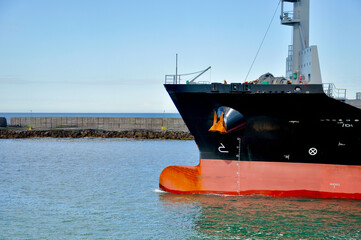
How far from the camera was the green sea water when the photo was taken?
43.6ft

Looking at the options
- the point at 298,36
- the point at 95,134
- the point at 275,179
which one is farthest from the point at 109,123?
the point at 275,179

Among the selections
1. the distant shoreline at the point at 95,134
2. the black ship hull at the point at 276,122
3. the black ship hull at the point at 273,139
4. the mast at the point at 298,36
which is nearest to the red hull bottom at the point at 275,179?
the black ship hull at the point at 273,139

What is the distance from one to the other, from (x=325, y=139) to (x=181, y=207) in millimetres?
6203

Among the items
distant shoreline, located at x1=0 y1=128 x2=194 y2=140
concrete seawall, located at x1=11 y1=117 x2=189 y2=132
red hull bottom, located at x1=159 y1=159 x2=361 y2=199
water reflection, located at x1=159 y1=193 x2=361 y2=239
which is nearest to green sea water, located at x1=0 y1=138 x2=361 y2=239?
water reflection, located at x1=159 y1=193 x2=361 y2=239

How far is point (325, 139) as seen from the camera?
16531mm

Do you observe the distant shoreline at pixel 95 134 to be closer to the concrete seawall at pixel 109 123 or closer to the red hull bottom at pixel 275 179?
the concrete seawall at pixel 109 123

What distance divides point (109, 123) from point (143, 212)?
44987 mm

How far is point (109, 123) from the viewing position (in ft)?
197

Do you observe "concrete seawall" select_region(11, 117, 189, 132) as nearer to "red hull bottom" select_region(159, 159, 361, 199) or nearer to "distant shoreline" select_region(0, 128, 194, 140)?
"distant shoreline" select_region(0, 128, 194, 140)

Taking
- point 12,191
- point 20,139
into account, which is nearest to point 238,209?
point 12,191

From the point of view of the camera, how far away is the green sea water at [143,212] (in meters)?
13.3

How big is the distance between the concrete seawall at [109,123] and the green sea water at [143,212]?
3441 centimetres

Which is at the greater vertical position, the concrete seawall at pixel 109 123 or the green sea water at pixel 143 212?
the concrete seawall at pixel 109 123

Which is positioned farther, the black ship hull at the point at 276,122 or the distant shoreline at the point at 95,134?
Result: the distant shoreline at the point at 95,134
